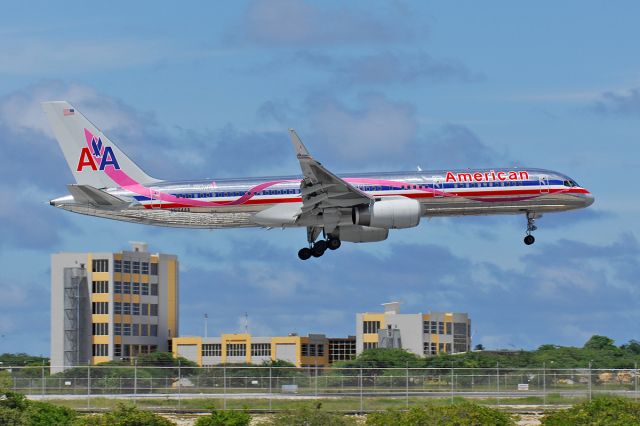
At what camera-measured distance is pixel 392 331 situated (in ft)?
601

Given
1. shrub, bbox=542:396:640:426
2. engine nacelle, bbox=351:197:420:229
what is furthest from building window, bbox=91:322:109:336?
shrub, bbox=542:396:640:426

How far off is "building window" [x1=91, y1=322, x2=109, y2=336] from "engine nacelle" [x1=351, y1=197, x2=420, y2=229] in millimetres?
106770

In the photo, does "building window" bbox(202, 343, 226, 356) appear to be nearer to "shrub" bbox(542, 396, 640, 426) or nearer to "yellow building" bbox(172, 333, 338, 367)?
"yellow building" bbox(172, 333, 338, 367)

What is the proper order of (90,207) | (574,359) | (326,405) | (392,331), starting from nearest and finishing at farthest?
(326,405) < (90,207) < (574,359) < (392,331)

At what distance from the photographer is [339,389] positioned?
247 feet

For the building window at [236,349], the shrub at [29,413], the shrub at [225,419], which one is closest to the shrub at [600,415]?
the shrub at [225,419]

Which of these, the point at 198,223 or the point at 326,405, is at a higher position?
the point at 198,223

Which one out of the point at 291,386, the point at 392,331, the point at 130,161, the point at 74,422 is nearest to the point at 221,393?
the point at 291,386

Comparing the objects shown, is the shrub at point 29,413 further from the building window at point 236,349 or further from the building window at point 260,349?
the building window at point 236,349

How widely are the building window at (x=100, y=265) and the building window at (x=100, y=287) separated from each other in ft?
6.14

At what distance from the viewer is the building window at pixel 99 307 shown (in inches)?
7293

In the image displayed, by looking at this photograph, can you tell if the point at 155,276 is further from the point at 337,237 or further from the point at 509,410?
the point at 509,410

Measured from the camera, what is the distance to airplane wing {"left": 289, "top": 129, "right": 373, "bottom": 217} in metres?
80.9

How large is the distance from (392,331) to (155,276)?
3767 cm
